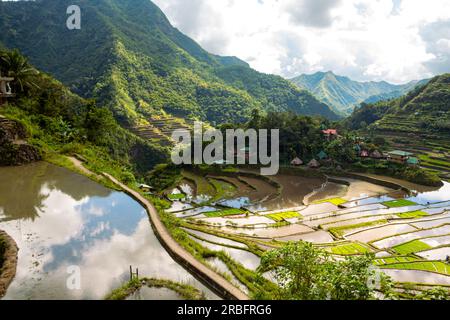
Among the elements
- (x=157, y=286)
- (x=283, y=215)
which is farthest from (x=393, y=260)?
(x=157, y=286)

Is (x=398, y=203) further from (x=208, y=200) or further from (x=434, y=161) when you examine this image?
(x=208, y=200)

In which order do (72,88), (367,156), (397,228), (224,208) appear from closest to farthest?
(397,228), (224,208), (367,156), (72,88)

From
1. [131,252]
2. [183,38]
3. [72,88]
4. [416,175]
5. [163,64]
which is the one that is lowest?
[131,252]

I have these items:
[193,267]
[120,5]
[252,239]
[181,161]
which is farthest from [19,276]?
[120,5]
